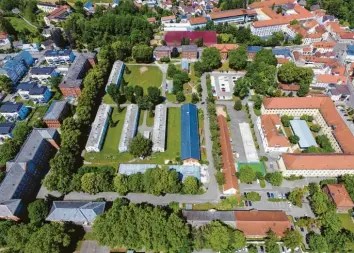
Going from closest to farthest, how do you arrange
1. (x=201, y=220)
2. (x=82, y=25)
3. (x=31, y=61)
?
(x=201, y=220)
(x=31, y=61)
(x=82, y=25)

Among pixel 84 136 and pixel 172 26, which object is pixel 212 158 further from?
pixel 172 26

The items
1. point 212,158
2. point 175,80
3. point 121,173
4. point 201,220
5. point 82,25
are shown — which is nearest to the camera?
point 201,220

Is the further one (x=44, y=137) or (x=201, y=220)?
(x=44, y=137)

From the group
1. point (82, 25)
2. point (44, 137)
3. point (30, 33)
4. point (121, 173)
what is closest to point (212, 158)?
point (121, 173)

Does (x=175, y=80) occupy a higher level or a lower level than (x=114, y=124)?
higher

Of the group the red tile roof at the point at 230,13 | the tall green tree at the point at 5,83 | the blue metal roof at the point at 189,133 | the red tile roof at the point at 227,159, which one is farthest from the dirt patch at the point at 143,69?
the red tile roof at the point at 230,13

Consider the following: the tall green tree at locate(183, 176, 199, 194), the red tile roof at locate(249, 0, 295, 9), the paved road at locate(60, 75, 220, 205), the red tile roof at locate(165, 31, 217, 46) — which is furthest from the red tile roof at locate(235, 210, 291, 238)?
the red tile roof at locate(249, 0, 295, 9)
